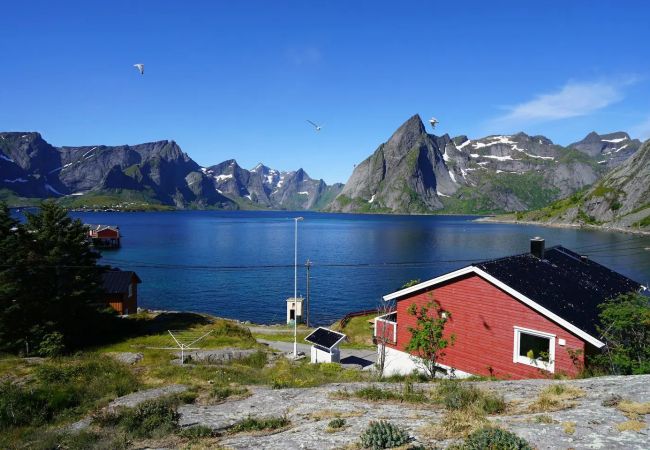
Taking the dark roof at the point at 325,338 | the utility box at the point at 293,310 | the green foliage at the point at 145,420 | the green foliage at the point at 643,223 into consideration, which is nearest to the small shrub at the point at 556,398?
the green foliage at the point at 145,420

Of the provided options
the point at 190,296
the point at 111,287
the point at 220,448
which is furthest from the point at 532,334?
the point at 190,296

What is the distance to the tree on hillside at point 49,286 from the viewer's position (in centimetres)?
3061

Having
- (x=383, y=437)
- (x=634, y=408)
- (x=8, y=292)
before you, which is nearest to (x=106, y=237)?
(x=8, y=292)

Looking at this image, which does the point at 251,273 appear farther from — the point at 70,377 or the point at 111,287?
the point at 70,377

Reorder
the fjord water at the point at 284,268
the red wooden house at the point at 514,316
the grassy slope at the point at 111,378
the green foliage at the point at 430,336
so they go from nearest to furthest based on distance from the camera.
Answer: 1. the grassy slope at the point at 111,378
2. the red wooden house at the point at 514,316
3. the green foliage at the point at 430,336
4. the fjord water at the point at 284,268

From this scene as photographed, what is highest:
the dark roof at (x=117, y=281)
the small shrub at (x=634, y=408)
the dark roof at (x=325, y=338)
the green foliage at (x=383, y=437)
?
the small shrub at (x=634, y=408)

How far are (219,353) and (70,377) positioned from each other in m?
10.9

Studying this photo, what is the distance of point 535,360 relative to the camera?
18734 millimetres

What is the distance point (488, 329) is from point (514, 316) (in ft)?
4.77

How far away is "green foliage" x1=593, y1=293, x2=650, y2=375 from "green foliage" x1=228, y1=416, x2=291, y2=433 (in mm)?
12926

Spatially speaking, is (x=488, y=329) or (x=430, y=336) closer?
(x=488, y=329)

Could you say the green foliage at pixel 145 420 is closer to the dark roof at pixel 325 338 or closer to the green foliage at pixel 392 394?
the green foliage at pixel 392 394

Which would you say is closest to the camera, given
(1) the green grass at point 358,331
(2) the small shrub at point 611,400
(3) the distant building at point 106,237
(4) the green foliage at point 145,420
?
(2) the small shrub at point 611,400

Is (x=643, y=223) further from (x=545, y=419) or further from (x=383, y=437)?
(x=383, y=437)
